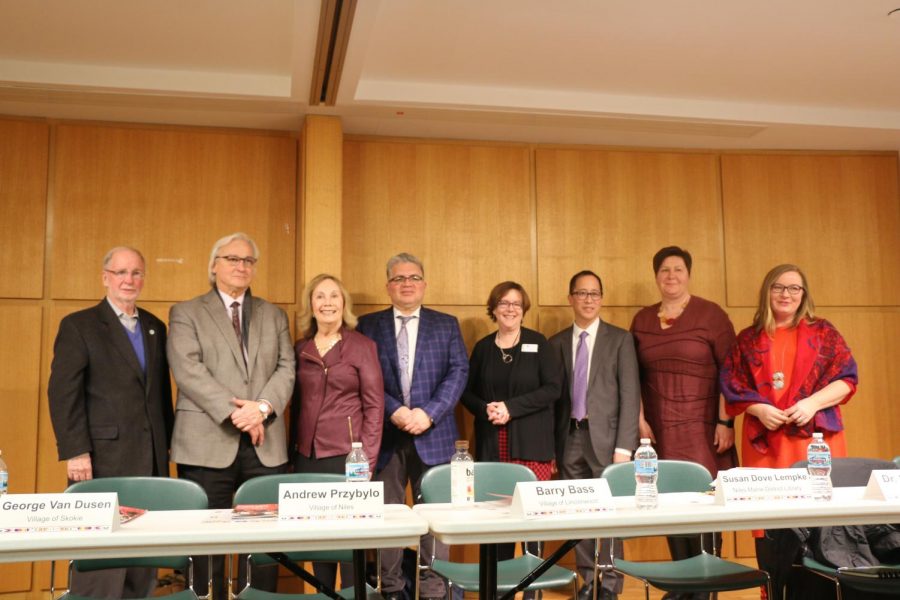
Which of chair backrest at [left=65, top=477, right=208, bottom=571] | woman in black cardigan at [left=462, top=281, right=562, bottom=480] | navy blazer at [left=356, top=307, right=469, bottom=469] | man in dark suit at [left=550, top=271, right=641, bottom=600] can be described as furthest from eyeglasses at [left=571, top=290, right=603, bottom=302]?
chair backrest at [left=65, top=477, right=208, bottom=571]

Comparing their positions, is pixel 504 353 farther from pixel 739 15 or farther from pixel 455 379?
pixel 739 15

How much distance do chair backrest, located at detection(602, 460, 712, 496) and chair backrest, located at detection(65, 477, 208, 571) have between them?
1.69m

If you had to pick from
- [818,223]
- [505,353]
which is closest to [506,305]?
[505,353]

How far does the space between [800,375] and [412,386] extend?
80.5 inches

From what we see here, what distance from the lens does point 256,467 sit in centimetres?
407

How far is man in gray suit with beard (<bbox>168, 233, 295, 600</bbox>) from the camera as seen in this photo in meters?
3.98

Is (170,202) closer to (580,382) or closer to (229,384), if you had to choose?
(229,384)

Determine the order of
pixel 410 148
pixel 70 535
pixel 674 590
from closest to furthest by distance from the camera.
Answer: pixel 70 535
pixel 674 590
pixel 410 148

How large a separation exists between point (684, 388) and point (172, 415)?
2.83 metres

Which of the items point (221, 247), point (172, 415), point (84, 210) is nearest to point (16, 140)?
point (84, 210)

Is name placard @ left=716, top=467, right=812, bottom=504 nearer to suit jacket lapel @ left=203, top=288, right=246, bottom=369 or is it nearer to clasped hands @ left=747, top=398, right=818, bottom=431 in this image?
clasped hands @ left=747, top=398, right=818, bottom=431

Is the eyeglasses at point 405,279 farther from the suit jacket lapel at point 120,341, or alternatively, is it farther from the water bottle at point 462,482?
the water bottle at point 462,482

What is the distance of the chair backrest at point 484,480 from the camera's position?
3537mm

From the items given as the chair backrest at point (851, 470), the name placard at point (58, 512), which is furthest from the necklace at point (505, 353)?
the name placard at point (58, 512)
